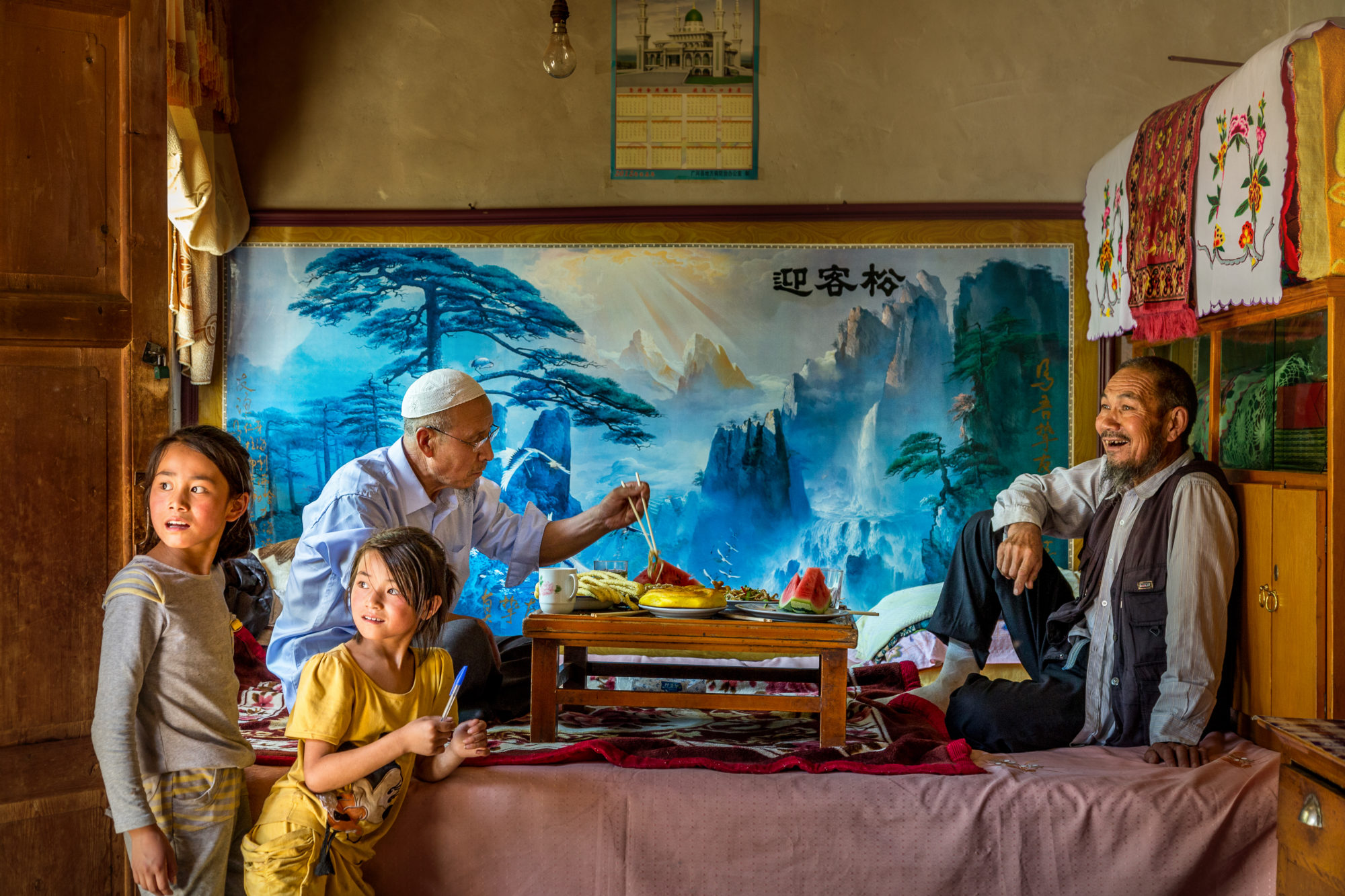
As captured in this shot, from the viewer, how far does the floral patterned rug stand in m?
2.51

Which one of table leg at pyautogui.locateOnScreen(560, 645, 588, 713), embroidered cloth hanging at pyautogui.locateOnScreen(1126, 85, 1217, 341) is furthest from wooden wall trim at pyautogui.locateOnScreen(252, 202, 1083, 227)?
table leg at pyautogui.locateOnScreen(560, 645, 588, 713)

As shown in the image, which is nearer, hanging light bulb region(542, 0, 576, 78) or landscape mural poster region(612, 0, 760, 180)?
hanging light bulb region(542, 0, 576, 78)

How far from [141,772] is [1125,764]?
2.29 m

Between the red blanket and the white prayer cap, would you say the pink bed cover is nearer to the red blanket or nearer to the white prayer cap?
the red blanket

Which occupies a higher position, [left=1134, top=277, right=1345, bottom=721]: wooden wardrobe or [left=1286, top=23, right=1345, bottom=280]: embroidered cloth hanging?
[left=1286, top=23, right=1345, bottom=280]: embroidered cloth hanging

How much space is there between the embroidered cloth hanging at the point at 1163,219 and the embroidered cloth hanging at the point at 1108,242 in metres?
0.08

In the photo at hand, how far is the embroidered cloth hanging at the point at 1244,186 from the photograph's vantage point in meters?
2.64

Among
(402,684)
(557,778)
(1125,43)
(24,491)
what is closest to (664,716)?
(557,778)

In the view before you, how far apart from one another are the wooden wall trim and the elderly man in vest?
5.74 feet

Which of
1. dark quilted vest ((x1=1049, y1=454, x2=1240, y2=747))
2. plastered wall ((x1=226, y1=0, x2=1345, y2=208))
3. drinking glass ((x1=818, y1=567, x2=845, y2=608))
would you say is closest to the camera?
dark quilted vest ((x1=1049, y1=454, x2=1240, y2=747))

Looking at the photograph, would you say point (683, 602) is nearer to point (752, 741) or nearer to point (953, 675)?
point (752, 741)

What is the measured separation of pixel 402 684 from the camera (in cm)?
224

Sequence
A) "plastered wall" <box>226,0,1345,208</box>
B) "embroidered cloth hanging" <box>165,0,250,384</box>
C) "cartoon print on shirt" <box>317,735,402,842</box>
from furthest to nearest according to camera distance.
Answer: "plastered wall" <box>226,0,1345,208</box> → "embroidered cloth hanging" <box>165,0,250,384</box> → "cartoon print on shirt" <box>317,735,402,842</box>

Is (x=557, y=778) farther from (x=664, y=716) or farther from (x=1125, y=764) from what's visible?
(x=1125, y=764)
